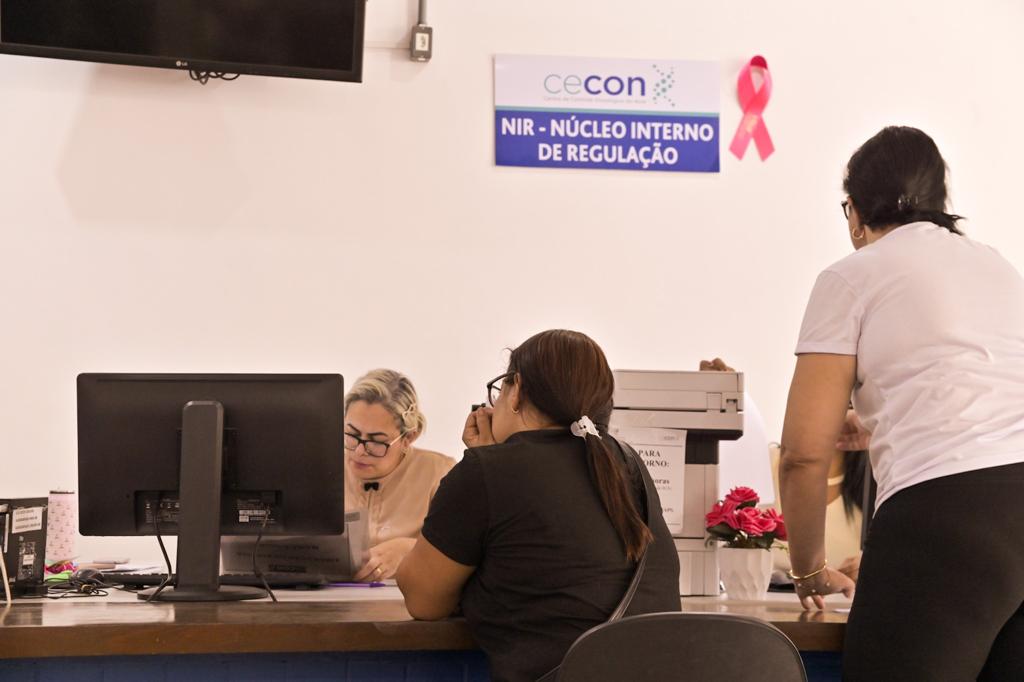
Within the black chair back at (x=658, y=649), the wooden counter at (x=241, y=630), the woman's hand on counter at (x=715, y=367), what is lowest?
the wooden counter at (x=241, y=630)

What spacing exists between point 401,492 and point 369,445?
19 cm

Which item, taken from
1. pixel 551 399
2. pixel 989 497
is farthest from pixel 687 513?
pixel 989 497

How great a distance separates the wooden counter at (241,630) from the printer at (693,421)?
0.28 meters

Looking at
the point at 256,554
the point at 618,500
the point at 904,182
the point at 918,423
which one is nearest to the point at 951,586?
the point at 918,423

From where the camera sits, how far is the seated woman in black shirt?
175 centimetres

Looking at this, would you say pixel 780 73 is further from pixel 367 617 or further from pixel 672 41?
pixel 367 617

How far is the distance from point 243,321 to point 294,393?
2183mm

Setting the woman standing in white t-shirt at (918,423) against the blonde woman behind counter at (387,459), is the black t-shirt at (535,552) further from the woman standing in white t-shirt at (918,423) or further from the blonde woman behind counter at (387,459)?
the blonde woman behind counter at (387,459)

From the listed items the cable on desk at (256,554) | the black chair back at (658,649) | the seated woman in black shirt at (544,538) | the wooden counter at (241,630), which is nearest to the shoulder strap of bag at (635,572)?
the seated woman in black shirt at (544,538)

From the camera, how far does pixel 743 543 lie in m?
2.26

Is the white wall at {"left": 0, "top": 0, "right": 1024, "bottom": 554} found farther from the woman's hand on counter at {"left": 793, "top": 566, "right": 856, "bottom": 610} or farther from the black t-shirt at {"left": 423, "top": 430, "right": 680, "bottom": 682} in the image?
the black t-shirt at {"left": 423, "top": 430, "right": 680, "bottom": 682}

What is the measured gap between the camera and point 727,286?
4.66 metres

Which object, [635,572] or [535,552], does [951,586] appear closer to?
[635,572]

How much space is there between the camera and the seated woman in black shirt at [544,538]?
5.73 ft
